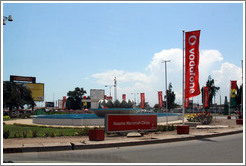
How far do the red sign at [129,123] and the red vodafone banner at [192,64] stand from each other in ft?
11.7

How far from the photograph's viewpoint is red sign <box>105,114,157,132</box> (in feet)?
56.5

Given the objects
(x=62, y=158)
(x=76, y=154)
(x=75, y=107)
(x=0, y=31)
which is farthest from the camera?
(x=75, y=107)

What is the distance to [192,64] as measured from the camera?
20828 millimetres

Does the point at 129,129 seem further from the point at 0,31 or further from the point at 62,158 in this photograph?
the point at 0,31

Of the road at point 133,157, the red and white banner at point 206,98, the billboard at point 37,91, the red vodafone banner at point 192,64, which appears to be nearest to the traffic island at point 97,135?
the road at point 133,157

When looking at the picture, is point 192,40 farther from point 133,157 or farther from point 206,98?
point 206,98

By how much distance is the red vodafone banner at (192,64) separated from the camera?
20594mm

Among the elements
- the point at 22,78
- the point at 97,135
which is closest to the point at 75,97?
the point at 22,78

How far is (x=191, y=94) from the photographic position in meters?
20.6

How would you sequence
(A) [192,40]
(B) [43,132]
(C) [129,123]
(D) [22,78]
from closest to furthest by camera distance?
(C) [129,123] < (A) [192,40] < (B) [43,132] < (D) [22,78]

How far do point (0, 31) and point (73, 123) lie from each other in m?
16.3

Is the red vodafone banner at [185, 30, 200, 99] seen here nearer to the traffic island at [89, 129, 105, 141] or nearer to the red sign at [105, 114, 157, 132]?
the red sign at [105, 114, 157, 132]

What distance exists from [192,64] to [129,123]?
22.1ft

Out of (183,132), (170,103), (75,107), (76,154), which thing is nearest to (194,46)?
(183,132)
